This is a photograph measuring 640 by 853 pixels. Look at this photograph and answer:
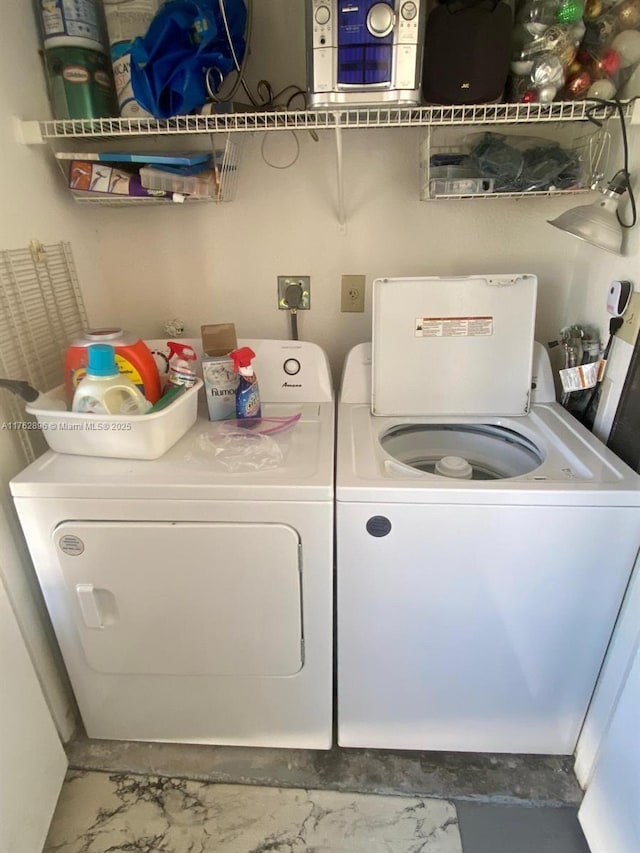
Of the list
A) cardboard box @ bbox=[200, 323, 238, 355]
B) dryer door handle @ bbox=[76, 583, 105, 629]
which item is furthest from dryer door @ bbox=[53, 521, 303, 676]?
cardboard box @ bbox=[200, 323, 238, 355]

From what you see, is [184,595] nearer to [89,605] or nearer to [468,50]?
[89,605]

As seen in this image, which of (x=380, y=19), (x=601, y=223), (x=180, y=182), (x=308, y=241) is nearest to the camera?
(x=380, y=19)

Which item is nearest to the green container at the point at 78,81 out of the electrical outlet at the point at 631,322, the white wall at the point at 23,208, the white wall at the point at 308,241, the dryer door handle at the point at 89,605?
the white wall at the point at 23,208

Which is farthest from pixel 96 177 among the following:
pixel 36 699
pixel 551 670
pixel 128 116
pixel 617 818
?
pixel 617 818

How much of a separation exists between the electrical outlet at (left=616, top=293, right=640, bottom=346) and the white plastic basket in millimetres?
1137

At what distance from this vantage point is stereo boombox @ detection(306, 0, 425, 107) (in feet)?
3.77

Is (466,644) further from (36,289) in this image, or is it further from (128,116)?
(128,116)

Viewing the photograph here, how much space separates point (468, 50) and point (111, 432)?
4.03 ft

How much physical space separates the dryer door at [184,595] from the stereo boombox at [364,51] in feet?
3.33

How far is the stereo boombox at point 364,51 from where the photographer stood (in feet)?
3.77

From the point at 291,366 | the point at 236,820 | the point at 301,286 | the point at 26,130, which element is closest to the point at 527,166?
the point at 301,286

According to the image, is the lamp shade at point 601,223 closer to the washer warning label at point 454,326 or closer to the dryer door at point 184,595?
the washer warning label at point 454,326

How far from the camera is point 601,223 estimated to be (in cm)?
125

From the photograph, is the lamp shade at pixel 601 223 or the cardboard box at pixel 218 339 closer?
the lamp shade at pixel 601 223
